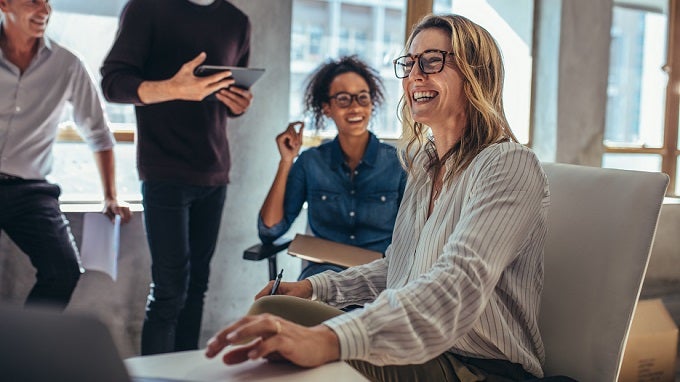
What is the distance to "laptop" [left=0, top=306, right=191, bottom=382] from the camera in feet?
1.54

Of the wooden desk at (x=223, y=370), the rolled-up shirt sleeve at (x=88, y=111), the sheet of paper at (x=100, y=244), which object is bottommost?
→ the sheet of paper at (x=100, y=244)

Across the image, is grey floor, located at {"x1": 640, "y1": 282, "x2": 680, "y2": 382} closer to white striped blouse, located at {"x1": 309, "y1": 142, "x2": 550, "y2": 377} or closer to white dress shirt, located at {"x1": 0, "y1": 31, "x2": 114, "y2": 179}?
white striped blouse, located at {"x1": 309, "y1": 142, "x2": 550, "y2": 377}

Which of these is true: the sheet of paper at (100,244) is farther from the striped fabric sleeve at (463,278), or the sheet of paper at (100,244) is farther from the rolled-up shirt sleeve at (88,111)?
the striped fabric sleeve at (463,278)

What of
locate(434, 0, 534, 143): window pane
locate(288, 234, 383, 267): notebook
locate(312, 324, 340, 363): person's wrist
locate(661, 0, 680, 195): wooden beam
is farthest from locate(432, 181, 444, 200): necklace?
locate(661, 0, 680, 195): wooden beam

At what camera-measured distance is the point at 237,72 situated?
2.54 metres

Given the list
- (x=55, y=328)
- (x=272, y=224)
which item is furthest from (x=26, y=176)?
(x=55, y=328)

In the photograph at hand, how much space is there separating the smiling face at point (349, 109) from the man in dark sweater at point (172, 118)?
0.39 meters

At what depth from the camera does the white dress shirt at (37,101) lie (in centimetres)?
254

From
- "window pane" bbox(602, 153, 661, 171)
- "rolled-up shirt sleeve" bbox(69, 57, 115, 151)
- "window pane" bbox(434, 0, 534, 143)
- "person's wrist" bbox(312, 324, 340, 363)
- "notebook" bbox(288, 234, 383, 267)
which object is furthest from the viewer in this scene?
"window pane" bbox(602, 153, 661, 171)

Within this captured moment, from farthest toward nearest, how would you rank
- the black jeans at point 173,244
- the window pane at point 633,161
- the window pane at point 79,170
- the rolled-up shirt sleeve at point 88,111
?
the window pane at point 633,161, the window pane at point 79,170, the rolled-up shirt sleeve at point 88,111, the black jeans at point 173,244

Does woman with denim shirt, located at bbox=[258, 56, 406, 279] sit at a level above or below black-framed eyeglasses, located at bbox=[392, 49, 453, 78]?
below

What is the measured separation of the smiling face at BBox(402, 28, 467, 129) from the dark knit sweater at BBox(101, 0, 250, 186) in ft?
4.13

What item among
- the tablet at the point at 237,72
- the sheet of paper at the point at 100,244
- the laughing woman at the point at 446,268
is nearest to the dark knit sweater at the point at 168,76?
the tablet at the point at 237,72

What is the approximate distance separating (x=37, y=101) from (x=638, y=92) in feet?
12.4
